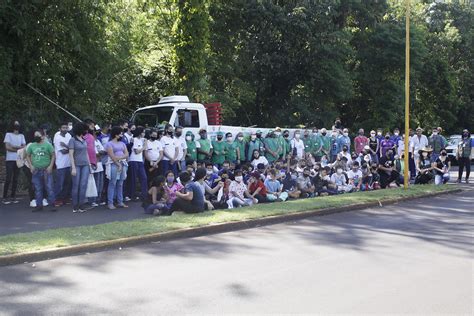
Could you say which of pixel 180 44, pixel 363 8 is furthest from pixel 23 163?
pixel 363 8

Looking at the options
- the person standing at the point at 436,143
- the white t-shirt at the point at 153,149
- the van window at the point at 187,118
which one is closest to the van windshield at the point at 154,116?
the van window at the point at 187,118

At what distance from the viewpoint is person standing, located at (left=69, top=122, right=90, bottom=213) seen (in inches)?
475

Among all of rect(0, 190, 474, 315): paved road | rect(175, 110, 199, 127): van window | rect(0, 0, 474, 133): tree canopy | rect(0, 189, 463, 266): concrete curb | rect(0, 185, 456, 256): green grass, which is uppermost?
rect(0, 0, 474, 133): tree canopy

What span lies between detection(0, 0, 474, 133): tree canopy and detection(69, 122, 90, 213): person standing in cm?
568

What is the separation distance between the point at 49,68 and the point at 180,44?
567 centimetres

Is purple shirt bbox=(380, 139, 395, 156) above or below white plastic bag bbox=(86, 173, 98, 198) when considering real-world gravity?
above

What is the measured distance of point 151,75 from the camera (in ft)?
83.7

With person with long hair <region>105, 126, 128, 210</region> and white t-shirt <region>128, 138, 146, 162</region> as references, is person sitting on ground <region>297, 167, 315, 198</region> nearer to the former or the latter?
white t-shirt <region>128, 138, 146, 162</region>

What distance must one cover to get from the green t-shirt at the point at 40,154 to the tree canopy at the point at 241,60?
509 cm

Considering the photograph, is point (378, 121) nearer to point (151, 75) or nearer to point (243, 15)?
point (243, 15)

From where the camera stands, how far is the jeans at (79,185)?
12180 millimetres

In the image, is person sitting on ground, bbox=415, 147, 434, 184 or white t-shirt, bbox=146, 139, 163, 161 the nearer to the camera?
white t-shirt, bbox=146, 139, 163, 161

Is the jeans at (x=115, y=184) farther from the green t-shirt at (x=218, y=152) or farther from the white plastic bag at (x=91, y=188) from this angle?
the green t-shirt at (x=218, y=152)

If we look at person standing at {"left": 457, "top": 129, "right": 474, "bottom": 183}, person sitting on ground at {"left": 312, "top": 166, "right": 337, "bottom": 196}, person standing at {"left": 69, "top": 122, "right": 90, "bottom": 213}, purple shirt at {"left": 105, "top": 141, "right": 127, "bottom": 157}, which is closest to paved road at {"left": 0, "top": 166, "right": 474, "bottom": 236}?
person standing at {"left": 69, "top": 122, "right": 90, "bottom": 213}
